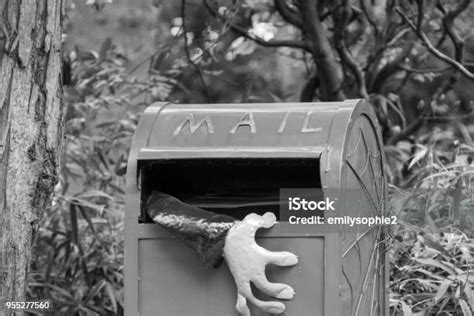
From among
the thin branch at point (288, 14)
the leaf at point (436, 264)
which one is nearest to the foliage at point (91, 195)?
the thin branch at point (288, 14)

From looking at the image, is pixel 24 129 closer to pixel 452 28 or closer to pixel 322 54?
pixel 322 54

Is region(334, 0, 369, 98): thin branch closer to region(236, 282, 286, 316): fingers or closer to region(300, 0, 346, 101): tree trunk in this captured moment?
region(300, 0, 346, 101): tree trunk

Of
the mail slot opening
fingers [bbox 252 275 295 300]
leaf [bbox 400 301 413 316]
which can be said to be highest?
the mail slot opening

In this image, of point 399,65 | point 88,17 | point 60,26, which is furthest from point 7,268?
point 88,17

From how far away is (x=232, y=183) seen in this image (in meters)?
3.93

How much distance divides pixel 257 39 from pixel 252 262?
143 inches

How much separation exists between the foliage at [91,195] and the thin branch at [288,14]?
93 cm

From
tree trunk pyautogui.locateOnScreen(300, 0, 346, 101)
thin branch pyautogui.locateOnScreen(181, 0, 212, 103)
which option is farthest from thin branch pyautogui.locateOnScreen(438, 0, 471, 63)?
thin branch pyautogui.locateOnScreen(181, 0, 212, 103)

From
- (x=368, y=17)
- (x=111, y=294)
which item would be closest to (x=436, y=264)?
(x=111, y=294)

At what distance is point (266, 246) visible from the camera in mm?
3320

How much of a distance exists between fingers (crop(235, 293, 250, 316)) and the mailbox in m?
0.06

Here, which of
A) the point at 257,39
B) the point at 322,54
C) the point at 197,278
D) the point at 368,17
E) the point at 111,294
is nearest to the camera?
the point at 197,278

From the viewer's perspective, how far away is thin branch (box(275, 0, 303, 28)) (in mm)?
6519

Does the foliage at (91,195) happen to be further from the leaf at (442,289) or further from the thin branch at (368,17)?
the leaf at (442,289)
